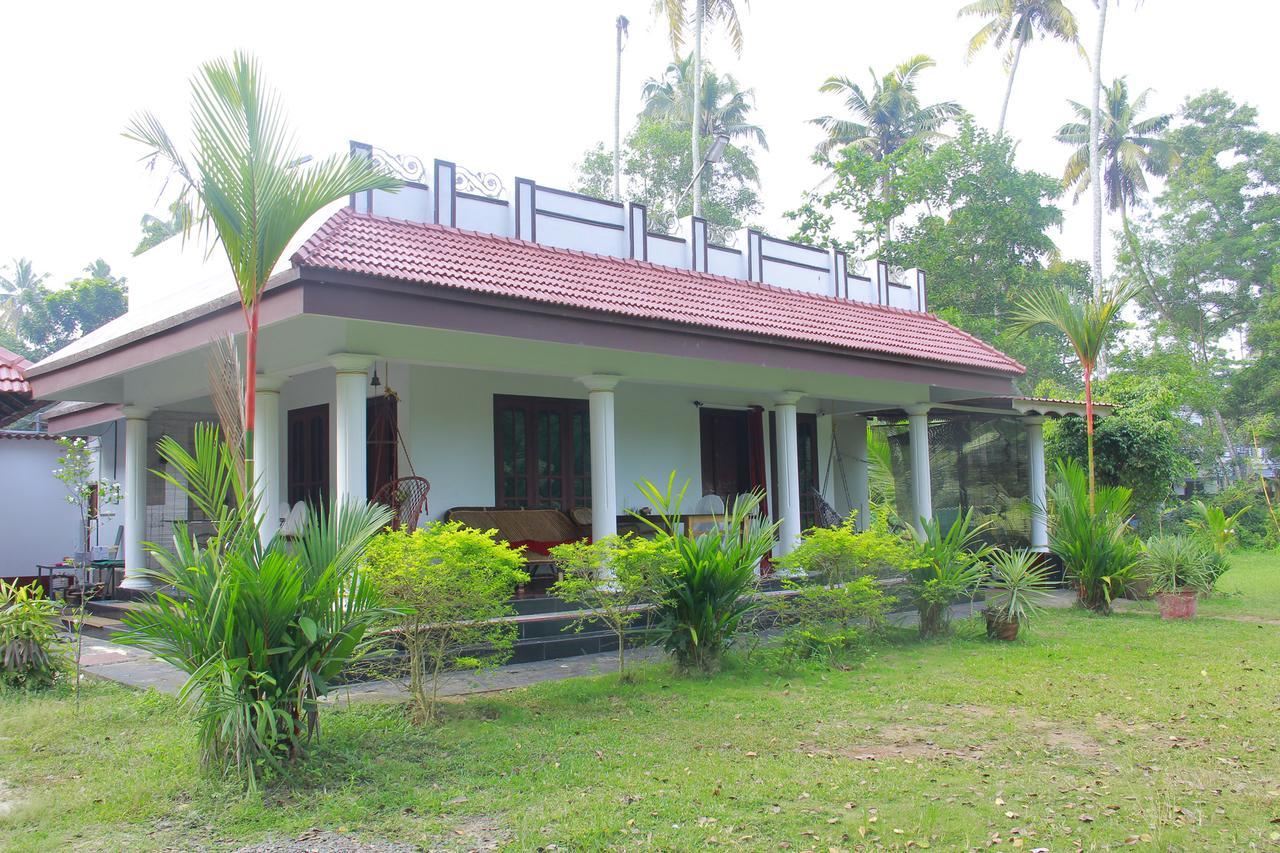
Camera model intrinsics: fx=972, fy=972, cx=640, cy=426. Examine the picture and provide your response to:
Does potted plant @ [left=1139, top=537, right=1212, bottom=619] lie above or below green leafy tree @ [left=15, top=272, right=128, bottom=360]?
below

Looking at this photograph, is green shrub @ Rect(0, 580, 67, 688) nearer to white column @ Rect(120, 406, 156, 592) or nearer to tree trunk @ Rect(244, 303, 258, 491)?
tree trunk @ Rect(244, 303, 258, 491)

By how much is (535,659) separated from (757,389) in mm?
4857

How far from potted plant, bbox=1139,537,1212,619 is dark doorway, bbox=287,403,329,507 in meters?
9.60

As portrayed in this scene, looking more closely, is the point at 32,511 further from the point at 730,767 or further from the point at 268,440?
the point at 730,767

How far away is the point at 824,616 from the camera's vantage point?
8.27 m

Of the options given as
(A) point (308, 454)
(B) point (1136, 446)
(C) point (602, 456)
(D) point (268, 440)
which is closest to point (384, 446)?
(D) point (268, 440)

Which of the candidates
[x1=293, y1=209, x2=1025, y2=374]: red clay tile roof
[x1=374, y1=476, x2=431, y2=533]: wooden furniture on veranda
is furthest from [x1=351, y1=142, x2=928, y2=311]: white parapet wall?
Answer: [x1=374, y1=476, x2=431, y2=533]: wooden furniture on veranda

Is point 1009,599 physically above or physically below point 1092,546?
below

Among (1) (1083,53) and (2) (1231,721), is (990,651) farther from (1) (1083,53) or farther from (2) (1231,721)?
(1) (1083,53)

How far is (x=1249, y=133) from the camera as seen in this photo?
3094 cm

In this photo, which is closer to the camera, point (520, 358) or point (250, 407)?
point (250, 407)

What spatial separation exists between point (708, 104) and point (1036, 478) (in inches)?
967

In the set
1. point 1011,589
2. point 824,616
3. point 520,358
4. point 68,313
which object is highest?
point 68,313

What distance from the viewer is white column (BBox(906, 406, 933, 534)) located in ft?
45.8
